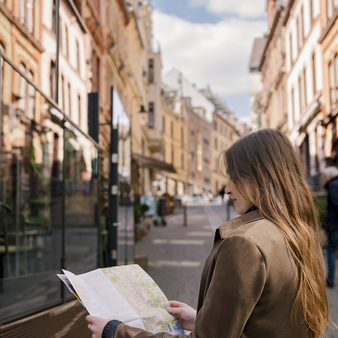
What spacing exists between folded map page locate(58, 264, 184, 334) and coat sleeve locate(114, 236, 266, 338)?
33cm

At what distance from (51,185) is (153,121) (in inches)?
1276

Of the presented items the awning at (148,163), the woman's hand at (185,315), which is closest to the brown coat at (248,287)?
the woman's hand at (185,315)

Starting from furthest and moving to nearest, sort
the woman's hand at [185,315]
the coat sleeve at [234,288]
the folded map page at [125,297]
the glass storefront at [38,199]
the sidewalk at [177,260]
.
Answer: the sidewalk at [177,260]
the glass storefront at [38,199]
the woman's hand at [185,315]
the folded map page at [125,297]
the coat sleeve at [234,288]

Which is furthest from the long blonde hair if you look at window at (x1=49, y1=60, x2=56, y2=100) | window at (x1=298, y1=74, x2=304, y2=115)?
window at (x1=298, y1=74, x2=304, y2=115)

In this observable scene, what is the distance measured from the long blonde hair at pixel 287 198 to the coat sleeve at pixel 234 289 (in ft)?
0.58

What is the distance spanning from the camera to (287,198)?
1646 millimetres

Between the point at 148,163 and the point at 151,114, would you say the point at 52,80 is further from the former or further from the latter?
the point at 151,114

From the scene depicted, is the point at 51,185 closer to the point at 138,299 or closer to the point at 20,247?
the point at 20,247

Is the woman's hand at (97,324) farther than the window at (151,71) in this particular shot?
No

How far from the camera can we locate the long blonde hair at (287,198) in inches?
62.7

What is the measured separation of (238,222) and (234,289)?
0.26 m

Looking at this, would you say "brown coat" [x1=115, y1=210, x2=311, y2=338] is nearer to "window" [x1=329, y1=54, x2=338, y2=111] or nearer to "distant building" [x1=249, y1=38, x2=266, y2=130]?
"window" [x1=329, y1=54, x2=338, y2=111]

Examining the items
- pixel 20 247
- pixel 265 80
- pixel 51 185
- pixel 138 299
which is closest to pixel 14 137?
pixel 51 185

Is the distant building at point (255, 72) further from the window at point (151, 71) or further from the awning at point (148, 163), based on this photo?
the awning at point (148, 163)
